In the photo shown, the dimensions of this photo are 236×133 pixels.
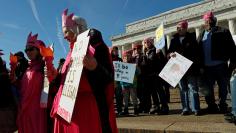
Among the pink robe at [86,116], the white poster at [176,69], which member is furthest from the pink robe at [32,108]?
the white poster at [176,69]

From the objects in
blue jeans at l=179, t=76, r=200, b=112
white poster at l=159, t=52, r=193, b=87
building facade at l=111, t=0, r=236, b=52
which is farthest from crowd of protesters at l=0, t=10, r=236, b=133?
building facade at l=111, t=0, r=236, b=52

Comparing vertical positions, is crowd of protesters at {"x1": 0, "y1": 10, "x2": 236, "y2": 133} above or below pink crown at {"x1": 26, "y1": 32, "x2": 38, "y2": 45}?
below

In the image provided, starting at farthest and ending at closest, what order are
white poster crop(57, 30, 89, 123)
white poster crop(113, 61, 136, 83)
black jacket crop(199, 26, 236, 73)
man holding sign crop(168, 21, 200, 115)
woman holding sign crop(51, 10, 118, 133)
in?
white poster crop(113, 61, 136, 83) < man holding sign crop(168, 21, 200, 115) < black jacket crop(199, 26, 236, 73) < woman holding sign crop(51, 10, 118, 133) < white poster crop(57, 30, 89, 123)

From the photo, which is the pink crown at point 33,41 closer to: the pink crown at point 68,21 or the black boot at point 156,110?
the pink crown at point 68,21

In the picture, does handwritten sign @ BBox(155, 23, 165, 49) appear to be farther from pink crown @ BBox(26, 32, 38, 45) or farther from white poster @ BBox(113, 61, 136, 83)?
pink crown @ BBox(26, 32, 38, 45)

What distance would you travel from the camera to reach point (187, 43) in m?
7.50

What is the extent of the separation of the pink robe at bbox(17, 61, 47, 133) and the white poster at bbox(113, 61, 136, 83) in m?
4.32

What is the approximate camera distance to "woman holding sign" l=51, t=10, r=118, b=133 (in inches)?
129

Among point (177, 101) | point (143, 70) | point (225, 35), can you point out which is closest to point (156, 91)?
point (143, 70)

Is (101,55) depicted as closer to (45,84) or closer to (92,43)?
(92,43)

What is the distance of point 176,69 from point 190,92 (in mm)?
540

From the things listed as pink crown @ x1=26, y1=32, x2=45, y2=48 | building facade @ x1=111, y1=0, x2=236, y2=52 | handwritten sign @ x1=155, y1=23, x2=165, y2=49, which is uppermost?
building facade @ x1=111, y1=0, x2=236, y2=52

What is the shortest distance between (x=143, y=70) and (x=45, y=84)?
4.93m

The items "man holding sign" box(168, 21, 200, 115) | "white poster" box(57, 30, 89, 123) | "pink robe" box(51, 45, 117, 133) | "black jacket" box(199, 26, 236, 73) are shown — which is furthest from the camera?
"man holding sign" box(168, 21, 200, 115)
